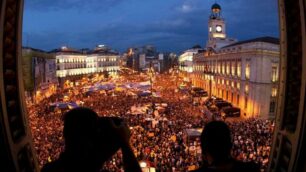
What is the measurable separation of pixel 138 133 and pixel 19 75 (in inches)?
799

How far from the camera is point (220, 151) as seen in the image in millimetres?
2787

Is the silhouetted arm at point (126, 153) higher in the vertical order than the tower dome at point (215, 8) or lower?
lower

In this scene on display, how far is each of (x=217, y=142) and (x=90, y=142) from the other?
42.9 inches

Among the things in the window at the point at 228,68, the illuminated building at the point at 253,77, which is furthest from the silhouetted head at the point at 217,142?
the window at the point at 228,68

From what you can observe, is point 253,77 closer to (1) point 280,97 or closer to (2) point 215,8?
(1) point 280,97

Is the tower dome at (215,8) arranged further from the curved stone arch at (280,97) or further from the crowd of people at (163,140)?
the curved stone arch at (280,97)

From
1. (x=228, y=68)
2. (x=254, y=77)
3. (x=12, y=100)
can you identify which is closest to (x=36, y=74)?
(x=228, y=68)

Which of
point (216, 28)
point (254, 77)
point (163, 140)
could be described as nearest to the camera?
point (163, 140)

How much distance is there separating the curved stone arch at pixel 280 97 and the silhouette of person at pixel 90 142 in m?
1.32

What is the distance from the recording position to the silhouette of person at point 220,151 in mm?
2756

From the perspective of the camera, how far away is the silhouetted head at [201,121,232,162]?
110 inches

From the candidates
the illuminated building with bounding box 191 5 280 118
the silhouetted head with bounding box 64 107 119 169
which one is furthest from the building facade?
the silhouetted head with bounding box 64 107 119 169

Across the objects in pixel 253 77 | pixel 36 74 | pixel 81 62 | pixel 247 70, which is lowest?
pixel 253 77

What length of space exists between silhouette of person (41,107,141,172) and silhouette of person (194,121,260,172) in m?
0.69
